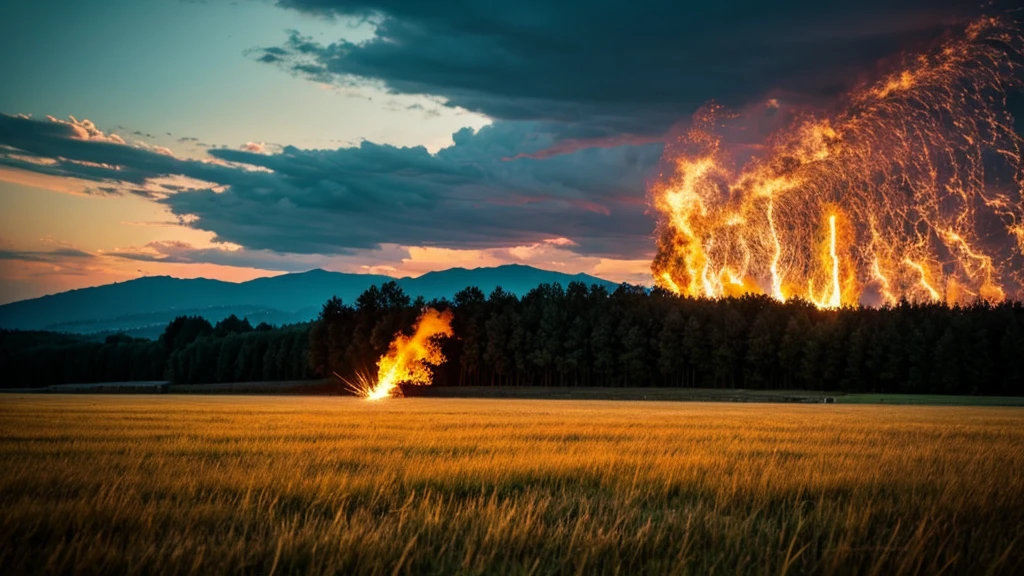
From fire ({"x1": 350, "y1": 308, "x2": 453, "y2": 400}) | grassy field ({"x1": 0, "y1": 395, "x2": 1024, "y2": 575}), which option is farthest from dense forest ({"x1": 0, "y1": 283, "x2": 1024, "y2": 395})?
grassy field ({"x1": 0, "y1": 395, "x2": 1024, "y2": 575})

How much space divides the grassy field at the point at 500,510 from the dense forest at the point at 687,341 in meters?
97.2

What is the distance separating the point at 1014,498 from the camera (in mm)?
9266

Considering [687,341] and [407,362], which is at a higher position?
[687,341]

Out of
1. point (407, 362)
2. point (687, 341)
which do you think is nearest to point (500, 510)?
point (407, 362)

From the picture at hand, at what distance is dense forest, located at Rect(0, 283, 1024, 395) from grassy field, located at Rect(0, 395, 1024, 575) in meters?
97.2

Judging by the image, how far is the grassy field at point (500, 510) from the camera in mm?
5812

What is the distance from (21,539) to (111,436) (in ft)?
46.0

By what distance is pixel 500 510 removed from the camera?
7.69 meters

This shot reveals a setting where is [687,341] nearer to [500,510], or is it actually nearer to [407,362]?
[407,362]

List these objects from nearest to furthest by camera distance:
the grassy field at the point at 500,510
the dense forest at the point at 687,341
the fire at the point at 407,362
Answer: the grassy field at the point at 500,510
the fire at the point at 407,362
the dense forest at the point at 687,341

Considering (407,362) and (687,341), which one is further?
(687,341)

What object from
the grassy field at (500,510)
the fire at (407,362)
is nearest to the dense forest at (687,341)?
the fire at (407,362)

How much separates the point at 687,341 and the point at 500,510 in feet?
345

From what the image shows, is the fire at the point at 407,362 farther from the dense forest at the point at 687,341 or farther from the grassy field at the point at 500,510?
the grassy field at the point at 500,510
